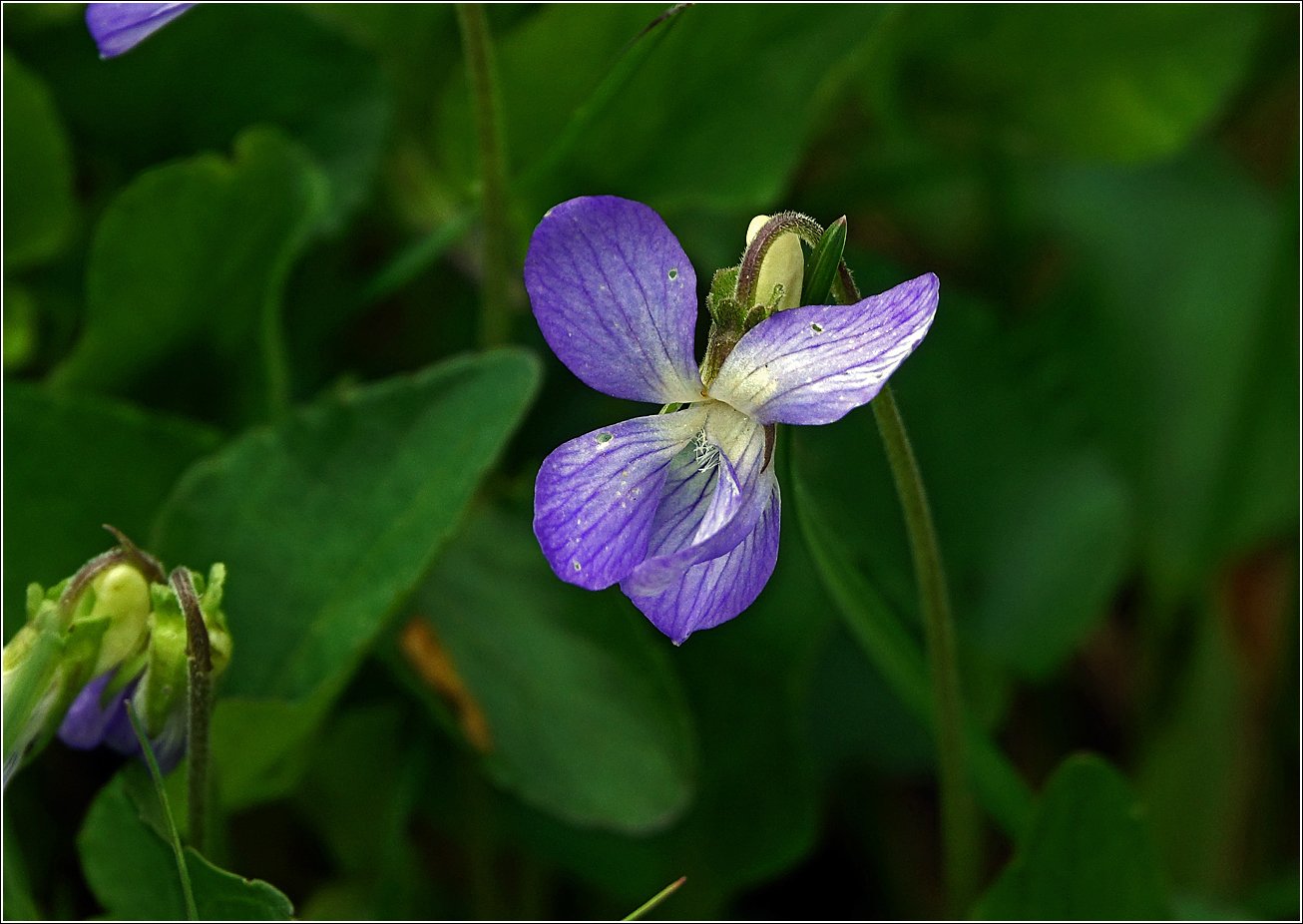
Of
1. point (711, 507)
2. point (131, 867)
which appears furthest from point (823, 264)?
point (131, 867)

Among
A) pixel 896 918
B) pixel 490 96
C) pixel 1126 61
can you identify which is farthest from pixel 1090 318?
pixel 490 96

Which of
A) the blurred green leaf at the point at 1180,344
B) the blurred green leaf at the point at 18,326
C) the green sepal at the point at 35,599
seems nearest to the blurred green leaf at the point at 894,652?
the green sepal at the point at 35,599

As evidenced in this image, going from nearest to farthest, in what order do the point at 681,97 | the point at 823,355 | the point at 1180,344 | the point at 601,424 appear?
the point at 823,355, the point at 681,97, the point at 601,424, the point at 1180,344

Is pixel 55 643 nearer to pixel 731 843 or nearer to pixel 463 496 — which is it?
pixel 463 496

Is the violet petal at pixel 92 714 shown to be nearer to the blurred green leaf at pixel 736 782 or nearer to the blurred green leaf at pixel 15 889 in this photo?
the blurred green leaf at pixel 15 889

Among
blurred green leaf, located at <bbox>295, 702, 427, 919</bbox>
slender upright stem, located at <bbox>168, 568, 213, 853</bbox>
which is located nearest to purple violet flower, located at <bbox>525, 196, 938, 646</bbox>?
slender upright stem, located at <bbox>168, 568, 213, 853</bbox>

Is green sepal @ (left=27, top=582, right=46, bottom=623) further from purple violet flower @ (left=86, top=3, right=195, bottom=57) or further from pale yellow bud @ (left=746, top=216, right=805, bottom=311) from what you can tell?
pale yellow bud @ (left=746, top=216, right=805, bottom=311)

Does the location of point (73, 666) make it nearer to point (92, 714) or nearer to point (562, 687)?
point (92, 714)
